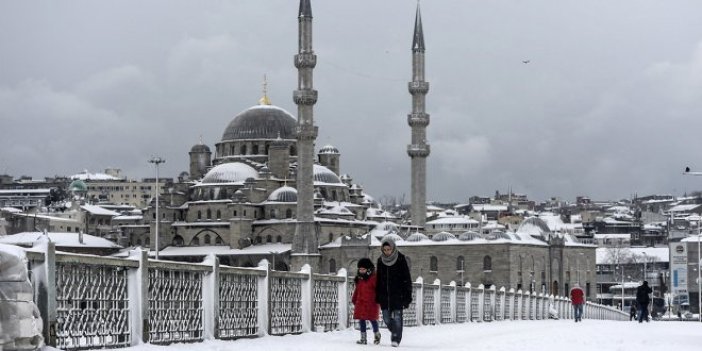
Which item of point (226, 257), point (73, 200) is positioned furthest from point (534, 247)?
point (73, 200)

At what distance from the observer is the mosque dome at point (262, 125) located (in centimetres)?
7781

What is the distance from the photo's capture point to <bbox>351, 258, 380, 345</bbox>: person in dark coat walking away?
12688 millimetres

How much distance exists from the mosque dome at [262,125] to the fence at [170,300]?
61.3 meters

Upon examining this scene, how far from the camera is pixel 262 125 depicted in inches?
3066

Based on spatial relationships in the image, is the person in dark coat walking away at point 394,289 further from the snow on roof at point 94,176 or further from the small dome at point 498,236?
the snow on roof at point 94,176

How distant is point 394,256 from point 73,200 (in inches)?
3851

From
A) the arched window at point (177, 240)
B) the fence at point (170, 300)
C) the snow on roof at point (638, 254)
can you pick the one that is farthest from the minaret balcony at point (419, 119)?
the fence at point (170, 300)

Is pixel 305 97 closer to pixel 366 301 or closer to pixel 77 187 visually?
pixel 366 301

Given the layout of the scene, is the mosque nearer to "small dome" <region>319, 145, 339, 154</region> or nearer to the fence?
"small dome" <region>319, 145, 339, 154</region>

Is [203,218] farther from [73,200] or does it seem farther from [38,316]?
[38,316]

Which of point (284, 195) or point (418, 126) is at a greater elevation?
point (418, 126)

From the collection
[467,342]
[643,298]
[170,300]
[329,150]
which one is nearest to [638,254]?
[329,150]

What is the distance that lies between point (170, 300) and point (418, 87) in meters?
58.1

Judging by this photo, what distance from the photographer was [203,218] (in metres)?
72.9
